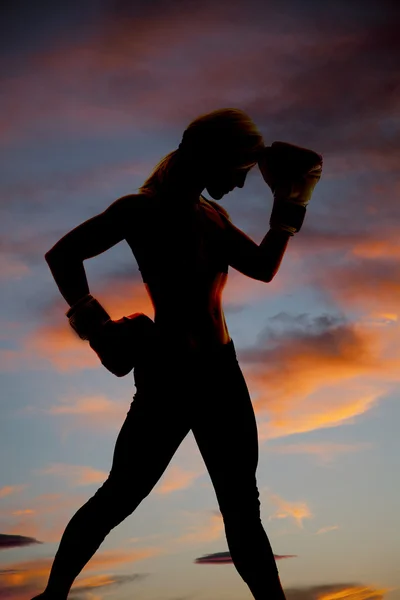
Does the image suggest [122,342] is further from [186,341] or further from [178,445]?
[178,445]

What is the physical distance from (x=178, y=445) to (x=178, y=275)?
2.90ft

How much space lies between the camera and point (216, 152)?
3.83m

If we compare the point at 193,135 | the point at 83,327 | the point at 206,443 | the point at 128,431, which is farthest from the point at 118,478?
the point at 193,135

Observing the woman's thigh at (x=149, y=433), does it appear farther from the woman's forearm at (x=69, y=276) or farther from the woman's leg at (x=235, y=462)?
the woman's forearm at (x=69, y=276)

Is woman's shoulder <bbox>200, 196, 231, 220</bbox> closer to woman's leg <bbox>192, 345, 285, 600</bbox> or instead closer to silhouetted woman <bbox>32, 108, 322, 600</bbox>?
silhouetted woman <bbox>32, 108, 322, 600</bbox>

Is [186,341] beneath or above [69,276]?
beneath

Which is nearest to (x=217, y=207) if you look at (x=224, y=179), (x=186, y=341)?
(x=224, y=179)

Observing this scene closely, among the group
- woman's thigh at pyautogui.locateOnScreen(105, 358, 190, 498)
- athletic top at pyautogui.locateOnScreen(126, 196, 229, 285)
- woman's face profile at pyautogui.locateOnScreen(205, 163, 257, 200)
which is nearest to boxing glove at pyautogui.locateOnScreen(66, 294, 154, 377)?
woman's thigh at pyautogui.locateOnScreen(105, 358, 190, 498)

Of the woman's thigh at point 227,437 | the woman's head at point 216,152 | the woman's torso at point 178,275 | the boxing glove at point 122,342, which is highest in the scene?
the woman's head at point 216,152

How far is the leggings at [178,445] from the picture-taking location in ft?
11.9

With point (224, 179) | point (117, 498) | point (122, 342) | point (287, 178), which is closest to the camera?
point (117, 498)

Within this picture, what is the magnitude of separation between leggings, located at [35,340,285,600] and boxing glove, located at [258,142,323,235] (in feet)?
2.52

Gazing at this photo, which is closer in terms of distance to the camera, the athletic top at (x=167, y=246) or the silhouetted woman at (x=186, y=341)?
the silhouetted woman at (x=186, y=341)

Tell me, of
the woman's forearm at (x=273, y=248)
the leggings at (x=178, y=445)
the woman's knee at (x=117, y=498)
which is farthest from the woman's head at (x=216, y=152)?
the woman's knee at (x=117, y=498)
